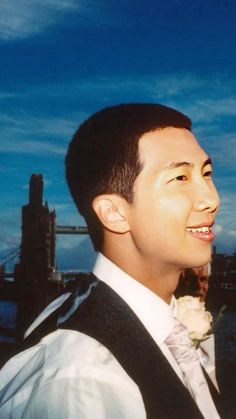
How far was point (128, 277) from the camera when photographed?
1.63 m

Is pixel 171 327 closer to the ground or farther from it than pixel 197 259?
closer to the ground

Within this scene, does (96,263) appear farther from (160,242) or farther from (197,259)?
(197,259)

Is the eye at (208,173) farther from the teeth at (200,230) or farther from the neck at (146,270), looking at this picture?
the neck at (146,270)

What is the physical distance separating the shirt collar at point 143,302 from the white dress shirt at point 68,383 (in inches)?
11.5

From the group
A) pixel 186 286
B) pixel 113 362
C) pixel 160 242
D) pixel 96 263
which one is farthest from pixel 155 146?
pixel 186 286

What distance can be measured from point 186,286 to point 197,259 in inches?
86.0

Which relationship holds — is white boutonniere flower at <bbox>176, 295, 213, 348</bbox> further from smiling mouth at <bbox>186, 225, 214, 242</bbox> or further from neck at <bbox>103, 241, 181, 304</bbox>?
smiling mouth at <bbox>186, 225, 214, 242</bbox>

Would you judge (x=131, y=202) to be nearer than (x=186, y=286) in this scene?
Yes

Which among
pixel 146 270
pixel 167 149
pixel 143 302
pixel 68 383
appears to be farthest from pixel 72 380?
pixel 167 149

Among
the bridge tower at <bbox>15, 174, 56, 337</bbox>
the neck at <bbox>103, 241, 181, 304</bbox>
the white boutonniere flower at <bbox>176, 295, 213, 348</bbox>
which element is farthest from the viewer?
the bridge tower at <bbox>15, 174, 56, 337</bbox>

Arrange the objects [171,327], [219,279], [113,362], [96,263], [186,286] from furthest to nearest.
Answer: [219,279] < [186,286] < [96,263] < [171,327] < [113,362]

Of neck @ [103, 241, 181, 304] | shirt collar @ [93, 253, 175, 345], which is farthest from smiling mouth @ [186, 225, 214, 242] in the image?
shirt collar @ [93, 253, 175, 345]

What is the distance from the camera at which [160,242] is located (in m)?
1.66

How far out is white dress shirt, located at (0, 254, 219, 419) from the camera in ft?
3.78
